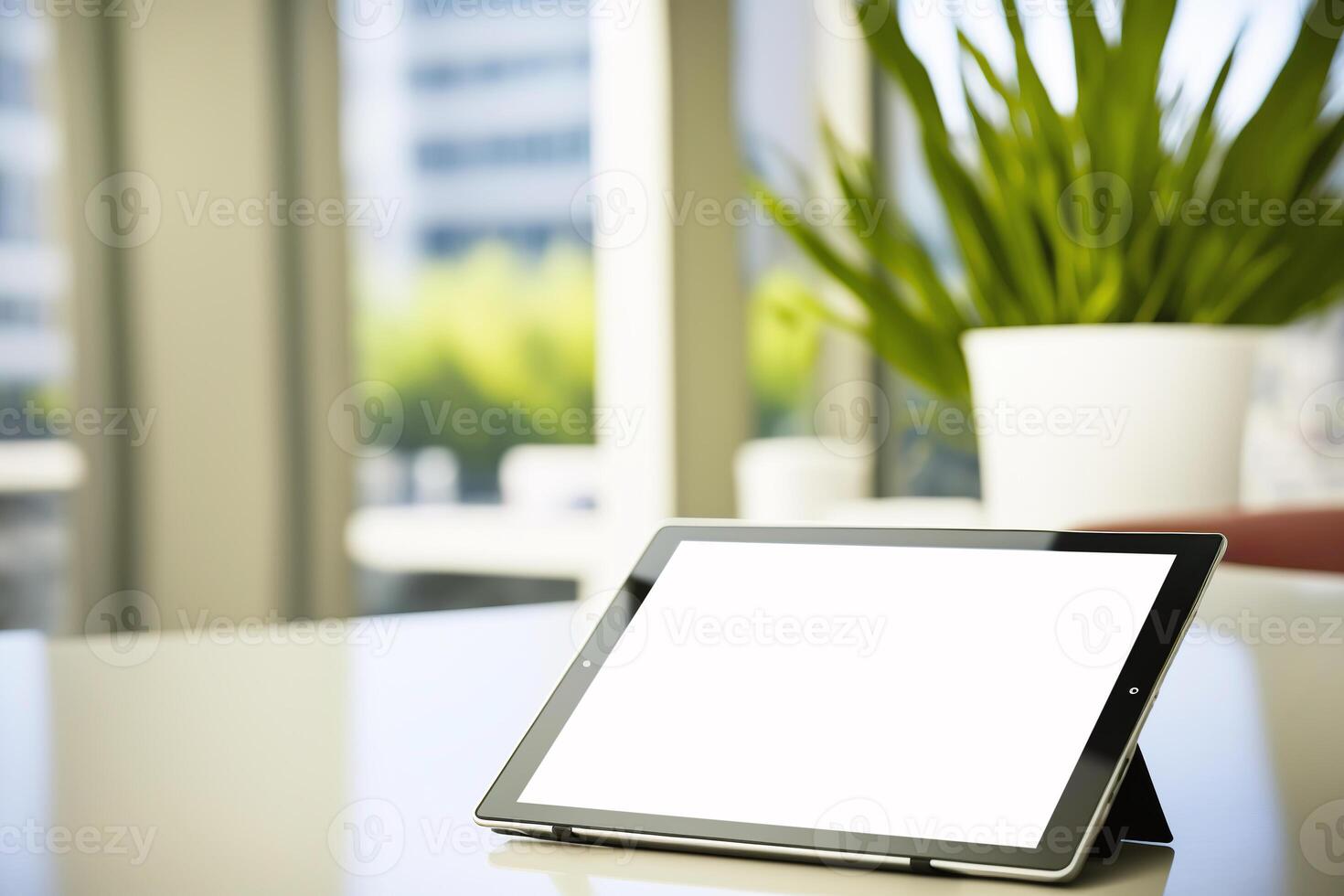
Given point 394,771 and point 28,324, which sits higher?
point 28,324

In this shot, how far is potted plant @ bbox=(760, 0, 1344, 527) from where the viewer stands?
1.47 metres

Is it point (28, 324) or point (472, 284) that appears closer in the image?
point (28, 324)

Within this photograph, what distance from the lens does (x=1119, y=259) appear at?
1.53m

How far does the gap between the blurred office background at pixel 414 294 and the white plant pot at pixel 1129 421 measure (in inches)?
14.4

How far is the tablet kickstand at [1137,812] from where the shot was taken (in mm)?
310

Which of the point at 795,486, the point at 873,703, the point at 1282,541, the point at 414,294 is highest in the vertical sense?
the point at 414,294

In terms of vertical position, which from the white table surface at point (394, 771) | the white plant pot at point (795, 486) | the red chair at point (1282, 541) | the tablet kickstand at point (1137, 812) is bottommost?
the white plant pot at point (795, 486)

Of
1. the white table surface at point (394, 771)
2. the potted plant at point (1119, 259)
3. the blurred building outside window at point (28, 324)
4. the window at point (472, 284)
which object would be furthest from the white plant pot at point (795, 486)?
the white table surface at point (394, 771)

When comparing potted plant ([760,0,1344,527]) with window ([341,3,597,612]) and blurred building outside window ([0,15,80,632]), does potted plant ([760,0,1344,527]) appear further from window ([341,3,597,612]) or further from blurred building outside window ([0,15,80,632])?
blurred building outside window ([0,15,80,632])

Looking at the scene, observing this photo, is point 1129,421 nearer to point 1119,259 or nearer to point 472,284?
point 1119,259

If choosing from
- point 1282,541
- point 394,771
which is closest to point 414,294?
point 1282,541

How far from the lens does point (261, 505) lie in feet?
7.36

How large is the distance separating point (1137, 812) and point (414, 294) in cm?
243

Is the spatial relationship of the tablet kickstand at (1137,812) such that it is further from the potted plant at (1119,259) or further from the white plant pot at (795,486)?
the white plant pot at (795,486)
